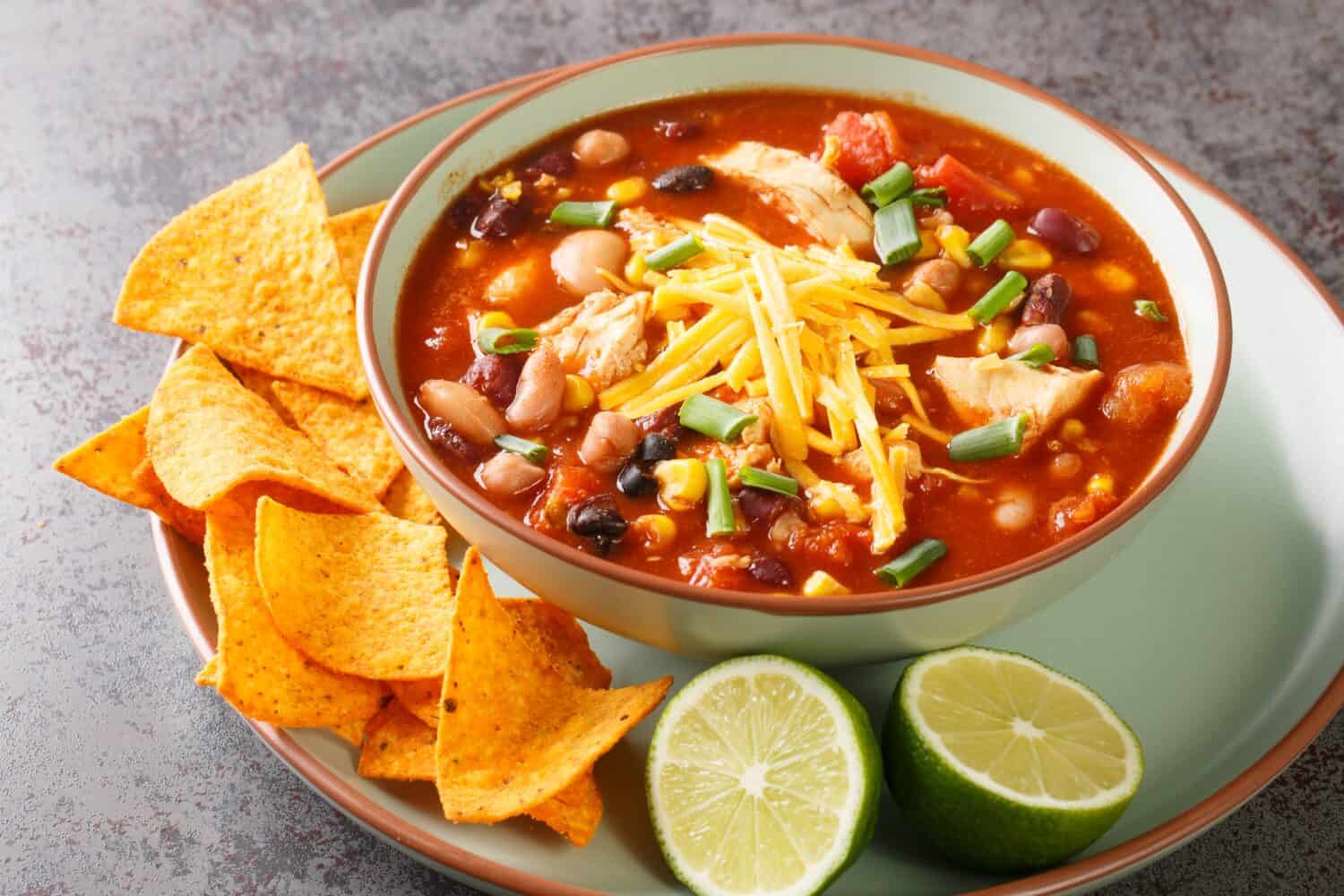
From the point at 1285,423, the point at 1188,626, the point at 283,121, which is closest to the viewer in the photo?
the point at 1188,626

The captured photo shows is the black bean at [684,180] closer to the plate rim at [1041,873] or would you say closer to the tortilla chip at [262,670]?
the tortilla chip at [262,670]

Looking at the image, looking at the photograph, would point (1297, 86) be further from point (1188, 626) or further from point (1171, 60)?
point (1188, 626)

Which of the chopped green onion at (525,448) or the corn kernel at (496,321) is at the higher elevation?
the corn kernel at (496,321)

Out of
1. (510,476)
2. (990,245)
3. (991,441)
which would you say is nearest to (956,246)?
(990,245)

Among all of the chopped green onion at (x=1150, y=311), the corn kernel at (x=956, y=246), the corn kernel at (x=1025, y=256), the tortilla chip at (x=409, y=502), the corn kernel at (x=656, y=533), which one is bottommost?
the tortilla chip at (x=409, y=502)

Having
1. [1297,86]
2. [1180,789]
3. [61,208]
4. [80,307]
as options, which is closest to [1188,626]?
[1180,789]

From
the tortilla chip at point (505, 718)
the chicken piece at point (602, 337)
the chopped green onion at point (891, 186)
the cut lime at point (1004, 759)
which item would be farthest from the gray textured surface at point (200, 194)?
the chopped green onion at point (891, 186)

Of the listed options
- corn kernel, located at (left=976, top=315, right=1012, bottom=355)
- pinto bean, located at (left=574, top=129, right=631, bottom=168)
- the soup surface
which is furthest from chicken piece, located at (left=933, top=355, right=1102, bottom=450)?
pinto bean, located at (left=574, top=129, right=631, bottom=168)

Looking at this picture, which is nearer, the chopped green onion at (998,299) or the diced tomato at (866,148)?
the chopped green onion at (998,299)
